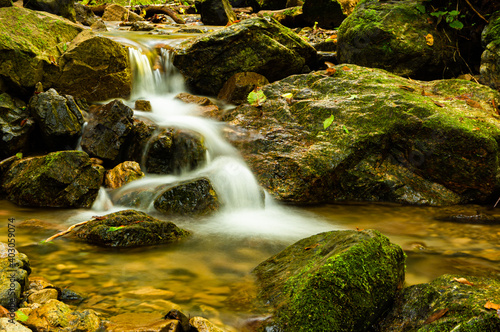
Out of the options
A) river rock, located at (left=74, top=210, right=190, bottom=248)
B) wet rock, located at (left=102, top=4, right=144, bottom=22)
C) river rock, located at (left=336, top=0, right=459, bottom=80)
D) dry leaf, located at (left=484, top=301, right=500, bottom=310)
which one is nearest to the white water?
river rock, located at (left=74, top=210, right=190, bottom=248)

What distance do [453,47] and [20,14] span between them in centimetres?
1036

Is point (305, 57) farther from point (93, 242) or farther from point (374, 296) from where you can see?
point (374, 296)

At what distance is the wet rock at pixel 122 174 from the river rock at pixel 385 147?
2026 mm

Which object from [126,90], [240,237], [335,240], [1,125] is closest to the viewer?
[335,240]

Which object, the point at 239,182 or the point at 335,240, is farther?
the point at 239,182

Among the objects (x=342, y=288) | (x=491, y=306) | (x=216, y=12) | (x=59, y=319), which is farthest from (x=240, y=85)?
(x=216, y=12)

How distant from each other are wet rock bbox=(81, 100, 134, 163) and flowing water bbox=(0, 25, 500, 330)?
0.78 m

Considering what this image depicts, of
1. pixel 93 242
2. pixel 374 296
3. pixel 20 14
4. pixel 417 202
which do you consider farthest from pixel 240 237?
pixel 20 14

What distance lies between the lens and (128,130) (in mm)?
6535

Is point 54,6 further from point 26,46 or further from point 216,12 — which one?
point 216,12

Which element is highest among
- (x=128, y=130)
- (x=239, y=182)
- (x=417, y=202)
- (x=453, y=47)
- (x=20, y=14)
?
(x=20, y=14)

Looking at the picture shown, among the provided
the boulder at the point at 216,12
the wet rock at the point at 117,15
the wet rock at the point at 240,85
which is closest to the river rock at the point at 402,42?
the wet rock at the point at 240,85

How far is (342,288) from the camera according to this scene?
2258 millimetres

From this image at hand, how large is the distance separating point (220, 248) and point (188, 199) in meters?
1.36
